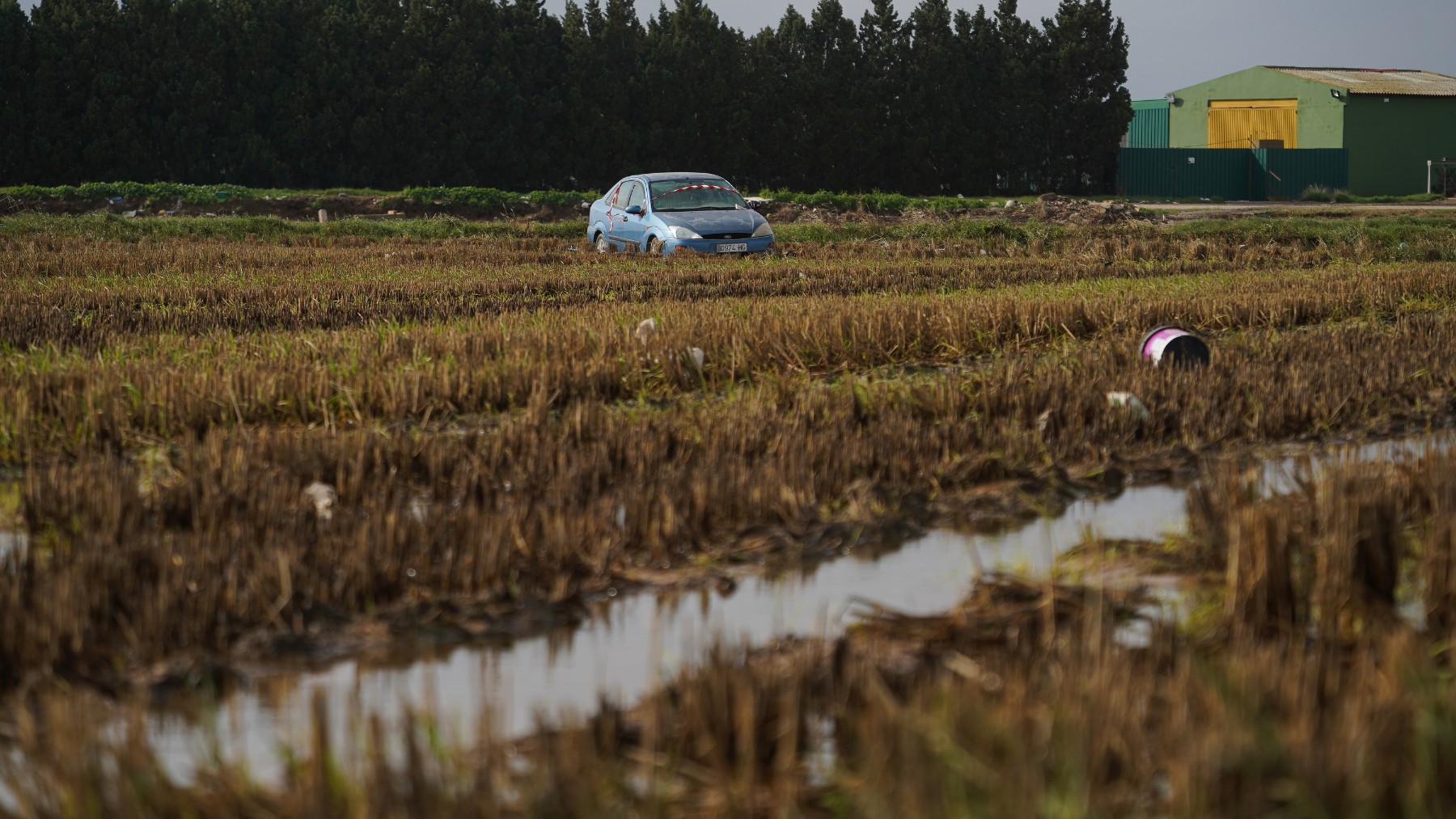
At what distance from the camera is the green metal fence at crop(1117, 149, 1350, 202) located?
153 feet

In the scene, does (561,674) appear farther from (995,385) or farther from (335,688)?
(995,385)

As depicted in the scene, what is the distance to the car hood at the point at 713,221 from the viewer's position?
17469 millimetres

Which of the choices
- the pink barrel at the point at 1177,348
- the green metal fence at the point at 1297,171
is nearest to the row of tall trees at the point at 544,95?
the green metal fence at the point at 1297,171

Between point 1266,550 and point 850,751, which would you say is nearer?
point 850,751

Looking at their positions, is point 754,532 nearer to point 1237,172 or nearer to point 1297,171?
point 1237,172

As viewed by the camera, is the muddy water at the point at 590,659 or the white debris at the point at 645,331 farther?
the white debris at the point at 645,331

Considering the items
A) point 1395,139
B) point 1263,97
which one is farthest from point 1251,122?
point 1395,139

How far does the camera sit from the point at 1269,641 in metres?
3.18

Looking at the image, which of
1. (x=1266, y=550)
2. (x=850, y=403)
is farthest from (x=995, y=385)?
(x=1266, y=550)

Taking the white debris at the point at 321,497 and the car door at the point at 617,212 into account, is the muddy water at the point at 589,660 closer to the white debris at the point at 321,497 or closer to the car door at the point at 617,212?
the white debris at the point at 321,497

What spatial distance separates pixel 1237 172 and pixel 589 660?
48069mm

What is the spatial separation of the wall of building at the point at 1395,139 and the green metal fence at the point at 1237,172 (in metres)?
1.14

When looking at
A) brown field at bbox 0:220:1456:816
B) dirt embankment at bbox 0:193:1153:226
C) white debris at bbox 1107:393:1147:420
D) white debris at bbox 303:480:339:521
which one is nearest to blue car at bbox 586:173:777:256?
brown field at bbox 0:220:1456:816

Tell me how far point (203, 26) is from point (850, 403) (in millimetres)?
39184
